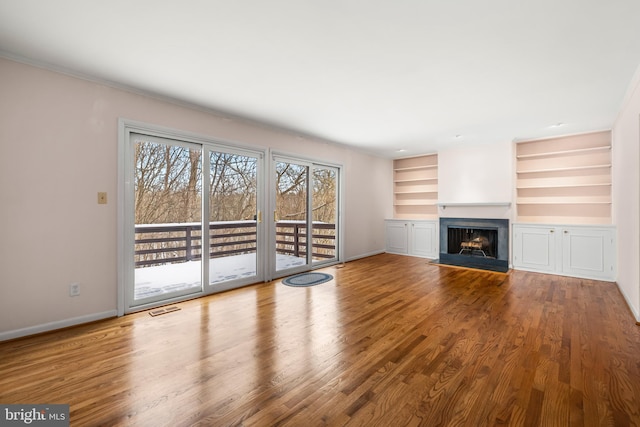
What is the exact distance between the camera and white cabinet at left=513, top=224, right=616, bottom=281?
14.9 feet

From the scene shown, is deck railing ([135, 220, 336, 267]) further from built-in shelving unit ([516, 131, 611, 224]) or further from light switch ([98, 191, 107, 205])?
built-in shelving unit ([516, 131, 611, 224])

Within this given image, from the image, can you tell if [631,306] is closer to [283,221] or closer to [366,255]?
[366,255]

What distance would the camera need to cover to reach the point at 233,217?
4.16m

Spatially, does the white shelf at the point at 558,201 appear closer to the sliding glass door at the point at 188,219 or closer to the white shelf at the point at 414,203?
the white shelf at the point at 414,203

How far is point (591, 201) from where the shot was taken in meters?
4.98

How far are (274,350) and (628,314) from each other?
3.82 metres

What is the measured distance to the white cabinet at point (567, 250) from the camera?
453 cm

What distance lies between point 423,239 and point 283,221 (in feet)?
12.0

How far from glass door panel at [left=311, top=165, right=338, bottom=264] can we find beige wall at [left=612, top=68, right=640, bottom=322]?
13.8 ft

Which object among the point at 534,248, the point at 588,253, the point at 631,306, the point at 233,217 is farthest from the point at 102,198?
the point at 588,253

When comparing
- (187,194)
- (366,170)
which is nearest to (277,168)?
(187,194)

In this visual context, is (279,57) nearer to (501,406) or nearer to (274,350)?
(274,350)

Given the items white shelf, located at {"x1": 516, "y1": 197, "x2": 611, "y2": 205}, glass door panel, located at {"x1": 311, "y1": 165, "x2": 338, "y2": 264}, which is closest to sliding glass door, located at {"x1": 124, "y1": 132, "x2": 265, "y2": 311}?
glass door panel, located at {"x1": 311, "y1": 165, "x2": 338, "y2": 264}

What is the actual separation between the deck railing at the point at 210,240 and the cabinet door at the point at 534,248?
384 centimetres
